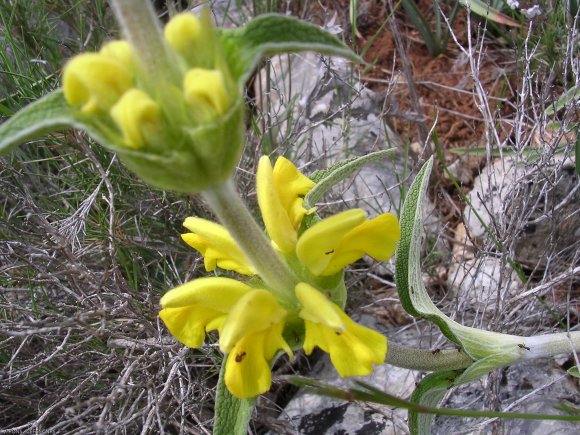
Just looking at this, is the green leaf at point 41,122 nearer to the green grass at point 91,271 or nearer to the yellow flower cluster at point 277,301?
the yellow flower cluster at point 277,301

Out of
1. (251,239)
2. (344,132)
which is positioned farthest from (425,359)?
(344,132)

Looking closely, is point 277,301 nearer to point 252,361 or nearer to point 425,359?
point 252,361

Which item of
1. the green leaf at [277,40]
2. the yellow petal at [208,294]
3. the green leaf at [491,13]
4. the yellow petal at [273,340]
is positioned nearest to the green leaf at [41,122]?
the green leaf at [277,40]

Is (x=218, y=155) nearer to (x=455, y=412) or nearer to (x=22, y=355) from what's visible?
(x=455, y=412)

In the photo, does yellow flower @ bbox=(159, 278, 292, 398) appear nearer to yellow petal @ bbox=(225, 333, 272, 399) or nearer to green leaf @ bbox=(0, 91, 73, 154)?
yellow petal @ bbox=(225, 333, 272, 399)

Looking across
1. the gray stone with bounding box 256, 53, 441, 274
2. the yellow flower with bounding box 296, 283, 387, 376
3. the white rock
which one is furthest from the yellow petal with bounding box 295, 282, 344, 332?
the gray stone with bounding box 256, 53, 441, 274

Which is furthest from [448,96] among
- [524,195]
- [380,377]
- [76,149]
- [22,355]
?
[22,355]

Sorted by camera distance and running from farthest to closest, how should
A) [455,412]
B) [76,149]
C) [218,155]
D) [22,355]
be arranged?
[76,149], [22,355], [455,412], [218,155]
